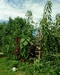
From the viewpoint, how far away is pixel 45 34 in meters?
12.6

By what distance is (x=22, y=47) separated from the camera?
1552cm

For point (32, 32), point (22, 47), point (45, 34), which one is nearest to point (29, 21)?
point (32, 32)

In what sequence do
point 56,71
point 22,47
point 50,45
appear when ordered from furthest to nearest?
1. point 22,47
2. point 50,45
3. point 56,71

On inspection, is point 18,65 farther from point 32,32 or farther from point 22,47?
point 32,32

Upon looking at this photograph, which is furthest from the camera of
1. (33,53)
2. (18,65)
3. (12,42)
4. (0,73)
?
(12,42)

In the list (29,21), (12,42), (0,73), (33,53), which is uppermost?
(29,21)

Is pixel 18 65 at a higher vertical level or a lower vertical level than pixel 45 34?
lower

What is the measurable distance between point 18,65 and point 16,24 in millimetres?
12713

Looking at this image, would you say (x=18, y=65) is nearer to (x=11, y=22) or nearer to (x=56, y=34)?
(x=56, y=34)

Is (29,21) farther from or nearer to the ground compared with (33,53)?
farther from the ground

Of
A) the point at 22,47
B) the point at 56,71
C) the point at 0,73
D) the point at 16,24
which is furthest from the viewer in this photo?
the point at 16,24

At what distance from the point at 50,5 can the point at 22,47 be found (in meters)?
5.18

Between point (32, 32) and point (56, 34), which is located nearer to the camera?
point (56, 34)

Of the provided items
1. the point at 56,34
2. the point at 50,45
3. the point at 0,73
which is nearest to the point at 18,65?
the point at 0,73
